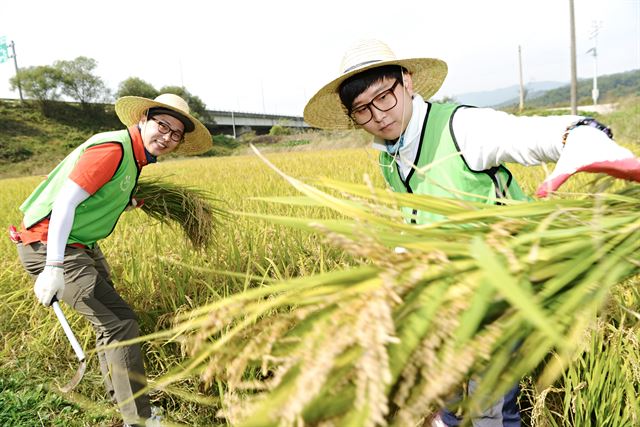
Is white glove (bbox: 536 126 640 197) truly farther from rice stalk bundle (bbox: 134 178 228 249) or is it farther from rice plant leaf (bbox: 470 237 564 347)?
rice stalk bundle (bbox: 134 178 228 249)

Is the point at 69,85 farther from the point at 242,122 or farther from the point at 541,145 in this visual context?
the point at 541,145

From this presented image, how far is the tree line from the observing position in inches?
1499

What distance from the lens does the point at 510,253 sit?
0.47m

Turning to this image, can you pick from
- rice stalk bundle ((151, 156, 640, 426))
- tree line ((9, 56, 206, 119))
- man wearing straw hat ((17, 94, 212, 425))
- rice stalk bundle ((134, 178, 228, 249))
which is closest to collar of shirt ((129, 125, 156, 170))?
man wearing straw hat ((17, 94, 212, 425))

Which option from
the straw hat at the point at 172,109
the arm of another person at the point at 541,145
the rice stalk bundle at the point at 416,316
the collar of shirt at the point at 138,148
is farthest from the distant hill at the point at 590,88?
the rice stalk bundle at the point at 416,316

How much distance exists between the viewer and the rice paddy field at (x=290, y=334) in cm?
43

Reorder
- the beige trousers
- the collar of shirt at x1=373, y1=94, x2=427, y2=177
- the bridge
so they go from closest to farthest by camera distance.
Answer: the collar of shirt at x1=373, y1=94, x2=427, y2=177 → the beige trousers → the bridge

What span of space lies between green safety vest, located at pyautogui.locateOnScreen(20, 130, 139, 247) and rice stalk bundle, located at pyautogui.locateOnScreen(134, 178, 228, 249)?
0.66 metres

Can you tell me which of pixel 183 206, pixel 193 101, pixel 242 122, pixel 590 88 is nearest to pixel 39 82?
pixel 193 101

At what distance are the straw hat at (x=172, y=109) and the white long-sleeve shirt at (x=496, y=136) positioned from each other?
3.69ft

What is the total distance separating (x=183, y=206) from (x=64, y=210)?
3.19ft

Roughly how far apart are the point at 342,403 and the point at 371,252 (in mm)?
163

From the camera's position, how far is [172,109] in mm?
1981

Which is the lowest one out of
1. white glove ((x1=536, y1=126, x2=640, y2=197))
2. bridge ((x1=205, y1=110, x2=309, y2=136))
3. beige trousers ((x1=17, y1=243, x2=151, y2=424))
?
beige trousers ((x1=17, y1=243, x2=151, y2=424))
